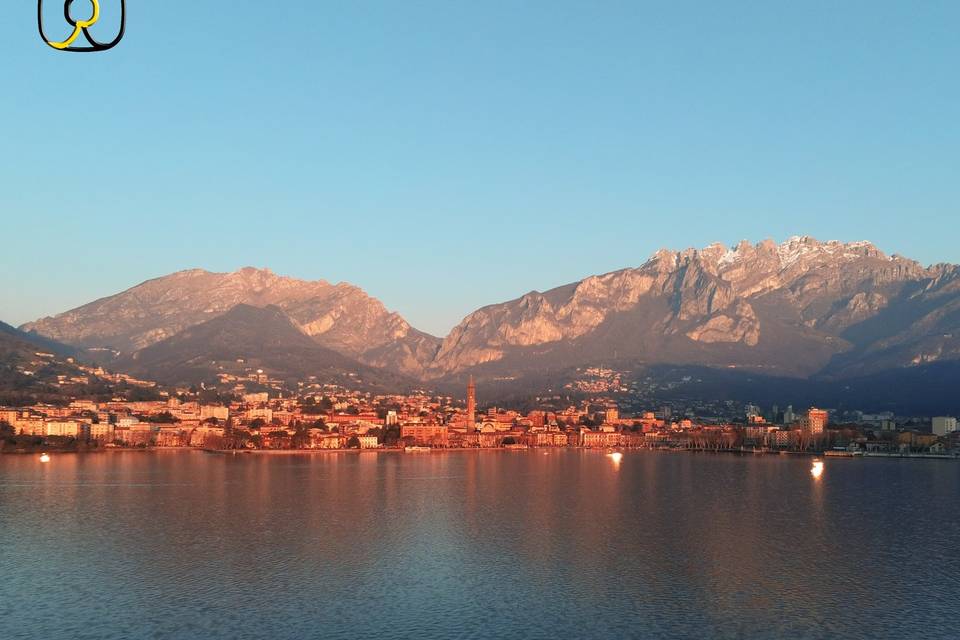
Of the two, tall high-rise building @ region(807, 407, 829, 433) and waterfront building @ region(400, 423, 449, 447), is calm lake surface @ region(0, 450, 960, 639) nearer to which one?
waterfront building @ region(400, 423, 449, 447)

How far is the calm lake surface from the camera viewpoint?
26922 mm

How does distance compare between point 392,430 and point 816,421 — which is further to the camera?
point 816,421

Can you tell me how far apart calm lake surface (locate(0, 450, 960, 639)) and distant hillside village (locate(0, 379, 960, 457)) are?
48.3m

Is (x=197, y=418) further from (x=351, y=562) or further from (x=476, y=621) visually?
(x=476, y=621)

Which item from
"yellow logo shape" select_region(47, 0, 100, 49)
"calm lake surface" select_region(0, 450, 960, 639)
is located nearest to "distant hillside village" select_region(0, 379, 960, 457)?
"calm lake surface" select_region(0, 450, 960, 639)

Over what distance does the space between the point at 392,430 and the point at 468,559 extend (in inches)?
3756

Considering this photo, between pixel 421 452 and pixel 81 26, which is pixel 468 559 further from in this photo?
pixel 421 452

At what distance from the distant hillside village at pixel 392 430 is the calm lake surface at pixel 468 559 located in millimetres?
48260

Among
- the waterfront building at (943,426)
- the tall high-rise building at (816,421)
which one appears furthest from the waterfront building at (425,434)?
the waterfront building at (943,426)

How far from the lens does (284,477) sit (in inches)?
2721

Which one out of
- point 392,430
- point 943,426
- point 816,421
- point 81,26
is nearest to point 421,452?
point 392,430

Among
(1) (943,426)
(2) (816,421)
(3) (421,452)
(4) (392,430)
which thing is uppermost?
(4) (392,430)

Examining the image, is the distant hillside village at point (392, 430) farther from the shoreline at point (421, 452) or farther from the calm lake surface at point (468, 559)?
the calm lake surface at point (468, 559)

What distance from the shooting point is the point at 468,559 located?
35.9m
